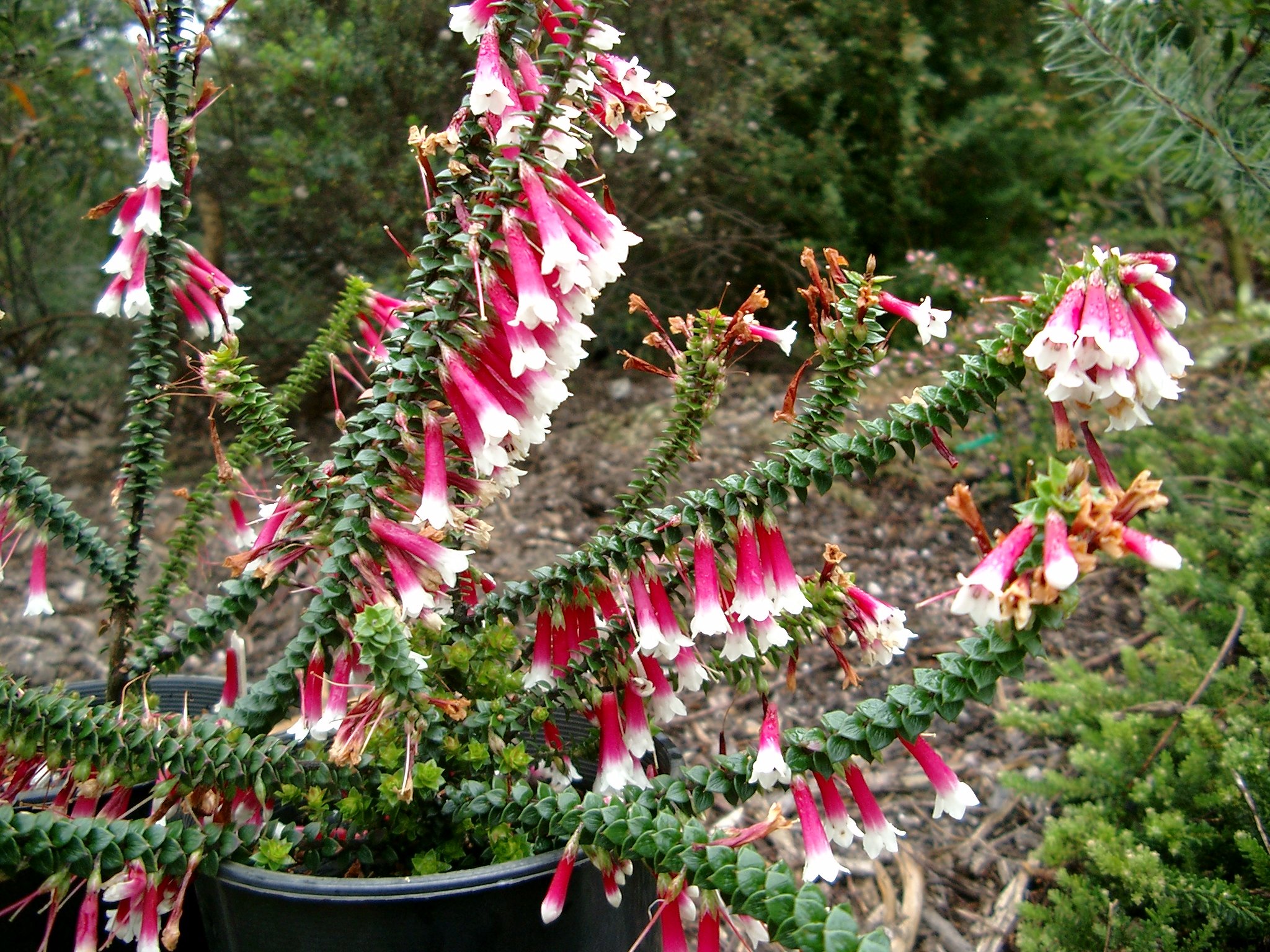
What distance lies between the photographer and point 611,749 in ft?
3.46

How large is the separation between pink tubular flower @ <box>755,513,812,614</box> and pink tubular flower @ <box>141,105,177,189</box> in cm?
84

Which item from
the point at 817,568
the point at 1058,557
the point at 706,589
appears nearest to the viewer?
the point at 1058,557

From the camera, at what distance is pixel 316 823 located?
0.97 metres

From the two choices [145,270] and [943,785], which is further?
[145,270]

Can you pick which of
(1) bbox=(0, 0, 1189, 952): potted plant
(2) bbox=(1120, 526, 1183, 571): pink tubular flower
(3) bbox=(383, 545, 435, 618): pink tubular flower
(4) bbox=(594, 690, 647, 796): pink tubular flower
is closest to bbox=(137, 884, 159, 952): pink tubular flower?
(1) bbox=(0, 0, 1189, 952): potted plant

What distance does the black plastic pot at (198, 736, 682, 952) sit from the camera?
0.86m

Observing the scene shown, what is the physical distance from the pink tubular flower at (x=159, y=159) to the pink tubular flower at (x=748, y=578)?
82 centimetres

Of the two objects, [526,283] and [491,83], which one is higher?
[491,83]

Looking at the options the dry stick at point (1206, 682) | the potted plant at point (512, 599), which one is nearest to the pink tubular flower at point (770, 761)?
the potted plant at point (512, 599)

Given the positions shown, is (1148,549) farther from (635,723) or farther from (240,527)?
(240,527)

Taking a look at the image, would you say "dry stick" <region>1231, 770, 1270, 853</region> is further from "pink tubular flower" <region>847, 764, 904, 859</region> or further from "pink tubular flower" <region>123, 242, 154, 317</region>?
"pink tubular flower" <region>123, 242, 154, 317</region>

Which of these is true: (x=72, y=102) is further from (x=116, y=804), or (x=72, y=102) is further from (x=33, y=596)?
(x=116, y=804)

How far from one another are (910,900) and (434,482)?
1.27 metres

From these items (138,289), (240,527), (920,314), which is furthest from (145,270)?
(920,314)
